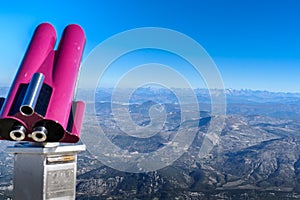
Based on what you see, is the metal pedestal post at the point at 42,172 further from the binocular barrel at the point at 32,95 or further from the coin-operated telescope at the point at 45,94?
the binocular barrel at the point at 32,95

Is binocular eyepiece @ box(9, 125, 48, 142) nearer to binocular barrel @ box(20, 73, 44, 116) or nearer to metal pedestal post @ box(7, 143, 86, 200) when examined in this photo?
binocular barrel @ box(20, 73, 44, 116)

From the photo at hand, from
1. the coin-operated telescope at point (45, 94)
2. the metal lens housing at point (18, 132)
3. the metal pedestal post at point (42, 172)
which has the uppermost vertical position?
the coin-operated telescope at point (45, 94)

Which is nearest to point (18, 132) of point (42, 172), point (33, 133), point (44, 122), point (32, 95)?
point (33, 133)

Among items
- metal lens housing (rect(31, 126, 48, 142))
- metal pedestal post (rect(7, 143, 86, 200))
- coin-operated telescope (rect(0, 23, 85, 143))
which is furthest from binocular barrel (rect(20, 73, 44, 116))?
metal pedestal post (rect(7, 143, 86, 200))

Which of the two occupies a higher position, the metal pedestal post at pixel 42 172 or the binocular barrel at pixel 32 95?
the binocular barrel at pixel 32 95

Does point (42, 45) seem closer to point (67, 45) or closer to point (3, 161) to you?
point (67, 45)

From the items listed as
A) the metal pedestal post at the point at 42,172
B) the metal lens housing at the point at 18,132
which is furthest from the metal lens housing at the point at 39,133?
the metal pedestal post at the point at 42,172

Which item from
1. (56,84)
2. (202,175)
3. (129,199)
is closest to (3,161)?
(129,199)
